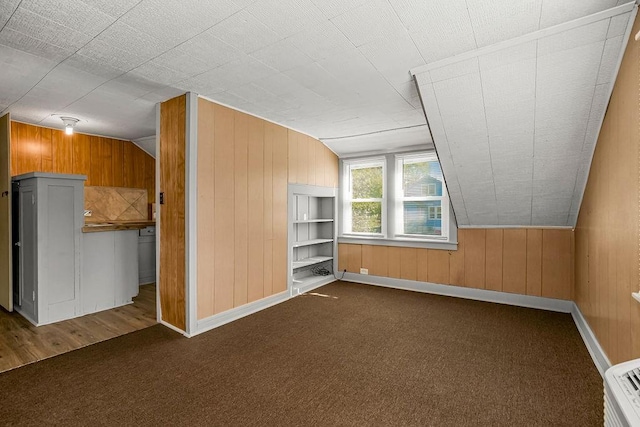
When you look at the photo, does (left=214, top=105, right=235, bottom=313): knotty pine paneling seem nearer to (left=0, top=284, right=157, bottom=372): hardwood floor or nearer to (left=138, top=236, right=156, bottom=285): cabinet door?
(left=0, top=284, right=157, bottom=372): hardwood floor

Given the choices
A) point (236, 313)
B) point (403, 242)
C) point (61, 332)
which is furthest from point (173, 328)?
point (403, 242)

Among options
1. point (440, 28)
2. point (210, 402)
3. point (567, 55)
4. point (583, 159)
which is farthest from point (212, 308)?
point (583, 159)

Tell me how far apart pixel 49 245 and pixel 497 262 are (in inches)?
216

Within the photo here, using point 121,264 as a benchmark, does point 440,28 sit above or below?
above

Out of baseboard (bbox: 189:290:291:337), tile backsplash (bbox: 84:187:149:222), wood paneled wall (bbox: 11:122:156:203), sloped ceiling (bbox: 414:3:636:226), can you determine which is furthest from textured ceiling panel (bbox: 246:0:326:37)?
tile backsplash (bbox: 84:187:149:222)

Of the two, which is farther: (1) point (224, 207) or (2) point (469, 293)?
(2) point (469, 293)

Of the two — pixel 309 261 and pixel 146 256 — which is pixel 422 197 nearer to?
pixel 309 261

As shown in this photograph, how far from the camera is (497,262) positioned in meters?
4.21

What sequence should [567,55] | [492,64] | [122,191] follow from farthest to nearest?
1. [122,191]
2. [492,64]
3. [567,55]

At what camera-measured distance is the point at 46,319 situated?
3346mm

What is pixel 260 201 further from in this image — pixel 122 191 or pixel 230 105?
A: pixel 122 191

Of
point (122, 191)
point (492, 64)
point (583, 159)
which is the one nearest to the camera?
point (492, 64)

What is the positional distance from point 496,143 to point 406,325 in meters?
2.10

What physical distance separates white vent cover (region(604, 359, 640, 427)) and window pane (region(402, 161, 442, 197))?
361 cm
